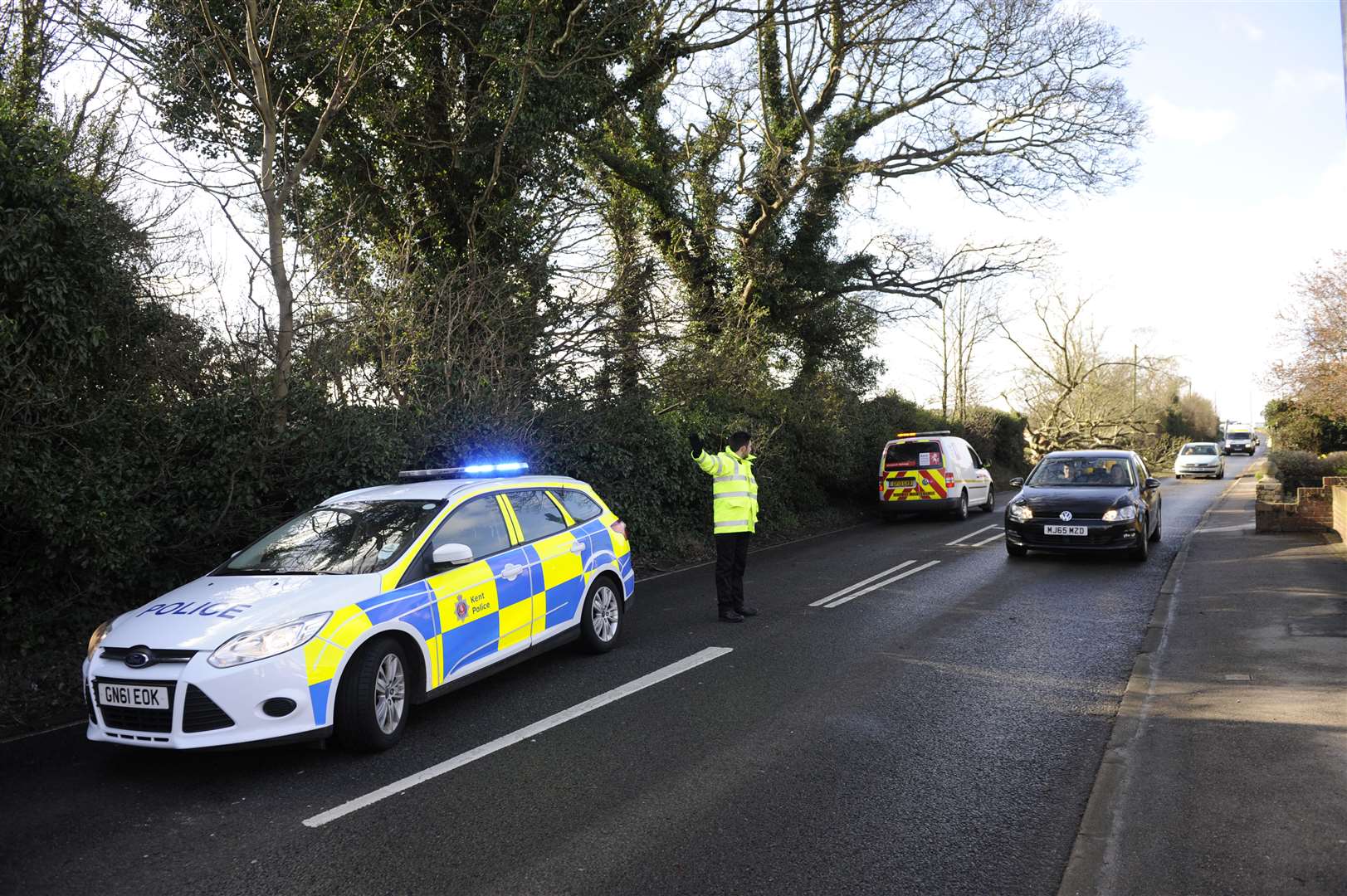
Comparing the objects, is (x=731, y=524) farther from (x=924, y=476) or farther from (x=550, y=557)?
(x=924, y=476)

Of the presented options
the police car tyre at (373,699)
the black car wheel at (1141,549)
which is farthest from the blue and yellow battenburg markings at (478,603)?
the black car wheel at (1141,549)

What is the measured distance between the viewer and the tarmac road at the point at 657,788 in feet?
12.4

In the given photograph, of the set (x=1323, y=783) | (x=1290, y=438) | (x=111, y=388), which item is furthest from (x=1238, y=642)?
(x=1290, y=438)

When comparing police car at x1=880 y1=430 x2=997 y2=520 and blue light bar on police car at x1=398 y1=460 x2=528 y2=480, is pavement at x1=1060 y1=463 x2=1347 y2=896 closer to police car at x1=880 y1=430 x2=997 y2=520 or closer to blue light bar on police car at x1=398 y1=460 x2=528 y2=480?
blue light bar on police car at x1=398 y1=460 x2=528 y2=480

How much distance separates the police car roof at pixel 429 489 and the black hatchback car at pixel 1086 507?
8.24 metres

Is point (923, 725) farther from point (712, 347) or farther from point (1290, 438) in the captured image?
point (1290, 438)

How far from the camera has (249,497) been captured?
852cm

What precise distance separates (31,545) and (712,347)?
35.6 feet

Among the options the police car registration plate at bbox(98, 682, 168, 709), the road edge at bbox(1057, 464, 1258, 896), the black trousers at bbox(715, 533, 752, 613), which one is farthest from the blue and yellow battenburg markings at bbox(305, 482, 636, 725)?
the road edge at bbox(1057, 464, 1258, 896)

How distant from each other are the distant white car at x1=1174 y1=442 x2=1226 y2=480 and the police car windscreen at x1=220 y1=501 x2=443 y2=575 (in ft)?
133

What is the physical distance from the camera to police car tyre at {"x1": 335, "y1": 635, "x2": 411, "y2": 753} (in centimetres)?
518

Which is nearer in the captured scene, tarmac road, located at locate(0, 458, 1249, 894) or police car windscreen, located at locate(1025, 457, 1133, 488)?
tarmac road, located at locate(0, 458, 1249, 894)

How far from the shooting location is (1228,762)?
479 centimetres

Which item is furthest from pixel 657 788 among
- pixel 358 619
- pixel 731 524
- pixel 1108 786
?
pixel 731 524
